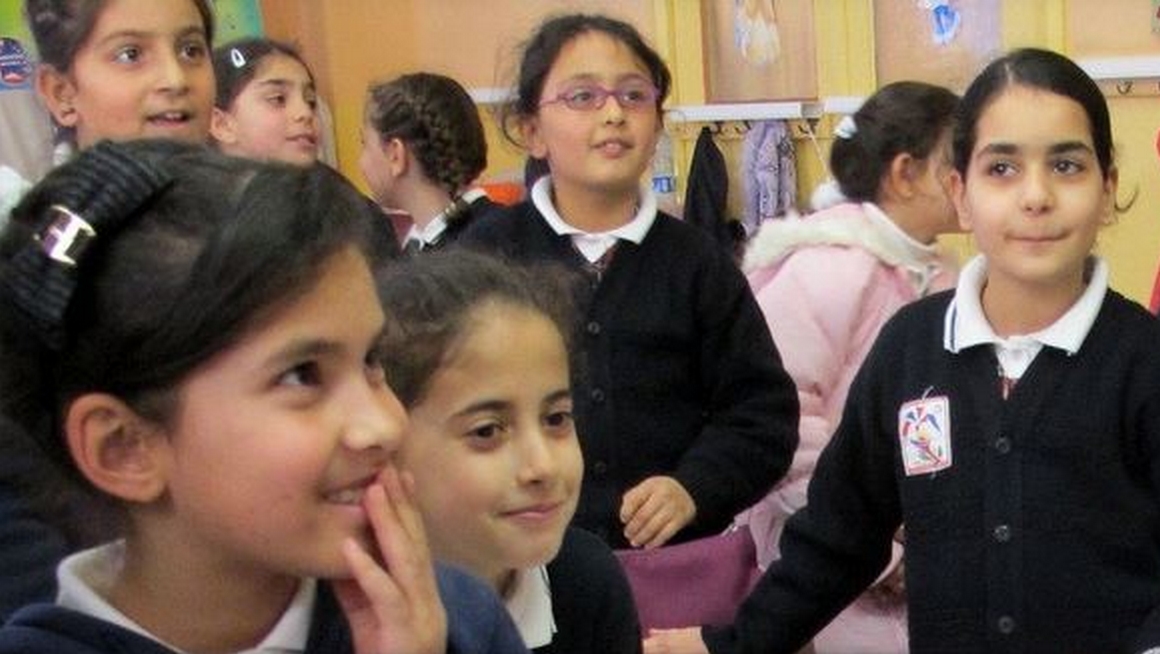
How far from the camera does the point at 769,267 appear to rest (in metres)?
3.11

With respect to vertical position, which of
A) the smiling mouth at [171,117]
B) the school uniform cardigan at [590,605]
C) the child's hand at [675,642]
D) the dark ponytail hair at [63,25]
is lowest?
the child's hand at [675,642]

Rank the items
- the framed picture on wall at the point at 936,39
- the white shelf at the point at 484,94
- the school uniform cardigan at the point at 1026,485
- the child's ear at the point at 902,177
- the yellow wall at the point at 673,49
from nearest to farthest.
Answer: the school uniform cardigan at the point at 1026,485 → the child's ear at the point at 902,177 → the yellow wall at the point at 673,49 → the framed picture on wall at the point at 936,39 → the white shelf at the point at 484,94

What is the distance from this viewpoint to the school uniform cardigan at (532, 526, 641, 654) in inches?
65.4

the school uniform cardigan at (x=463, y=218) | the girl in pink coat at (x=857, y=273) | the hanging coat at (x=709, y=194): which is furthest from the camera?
the hanging coat at (x=709, y=194)

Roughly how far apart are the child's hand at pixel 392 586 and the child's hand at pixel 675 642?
4.05 ft

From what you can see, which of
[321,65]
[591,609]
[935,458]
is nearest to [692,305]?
[935,458]

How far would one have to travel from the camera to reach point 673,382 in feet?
8.57

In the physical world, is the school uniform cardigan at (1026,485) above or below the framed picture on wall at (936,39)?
below

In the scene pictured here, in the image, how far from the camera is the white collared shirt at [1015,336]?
6.91 feet

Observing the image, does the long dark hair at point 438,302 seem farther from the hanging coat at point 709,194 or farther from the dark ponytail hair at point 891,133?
the hanging coat at point 709,194

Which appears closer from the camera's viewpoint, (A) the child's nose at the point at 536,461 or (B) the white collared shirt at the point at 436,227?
(A) the child's nose at the point at 536,461

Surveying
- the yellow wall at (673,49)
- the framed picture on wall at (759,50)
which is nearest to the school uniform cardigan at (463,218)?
the yellow wall at (673,49)

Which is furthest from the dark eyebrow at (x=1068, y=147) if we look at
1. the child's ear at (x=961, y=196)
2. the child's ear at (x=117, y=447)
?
the child's ear at (x=117, y=447)

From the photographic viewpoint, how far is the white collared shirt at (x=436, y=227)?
3.40 m
